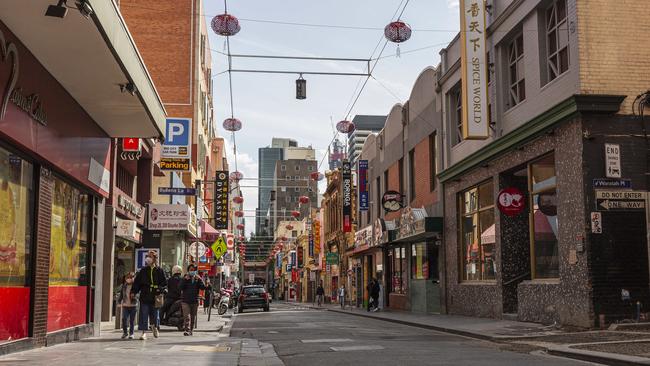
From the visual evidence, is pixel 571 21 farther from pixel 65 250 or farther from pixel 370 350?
pixel 65 250

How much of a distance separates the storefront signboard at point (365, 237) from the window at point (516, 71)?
18115 millimetres

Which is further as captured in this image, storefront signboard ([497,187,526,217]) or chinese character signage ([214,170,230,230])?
chinese character signage ([214,170,230,230])

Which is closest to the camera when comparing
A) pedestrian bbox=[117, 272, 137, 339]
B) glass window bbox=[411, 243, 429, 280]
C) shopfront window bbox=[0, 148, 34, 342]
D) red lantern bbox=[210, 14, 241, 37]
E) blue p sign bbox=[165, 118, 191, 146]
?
shopfront window bbox=[0, 148, 34, 342]

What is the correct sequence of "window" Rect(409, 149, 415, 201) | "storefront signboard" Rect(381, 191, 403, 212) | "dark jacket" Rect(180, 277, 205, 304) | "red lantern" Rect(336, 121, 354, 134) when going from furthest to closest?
"red lantern" Rect(336, 121, 354, 134) → "storefront signboard" Rect(381, 191, 403, 212) → "window" Rect(409, 149, 415, 201) → "dark jacket" Rect(180, 277, 205, 304)

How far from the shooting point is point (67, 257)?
1487cm

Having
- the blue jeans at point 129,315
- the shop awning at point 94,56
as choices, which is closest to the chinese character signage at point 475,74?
the shop awning at point 94,56

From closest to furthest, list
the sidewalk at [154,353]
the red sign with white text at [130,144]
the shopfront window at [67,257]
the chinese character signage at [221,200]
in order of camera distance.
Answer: the sidewalk at [154,353], the shopfront window at [67,257], the red sign with white text at [130,144], the chinese character signage at [221,200]

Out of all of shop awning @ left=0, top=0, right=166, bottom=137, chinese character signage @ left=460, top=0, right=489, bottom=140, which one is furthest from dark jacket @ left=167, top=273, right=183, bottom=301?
chinese character signage @ left=460, top=0, right=489, bottom=140

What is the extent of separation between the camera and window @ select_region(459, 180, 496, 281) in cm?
2280

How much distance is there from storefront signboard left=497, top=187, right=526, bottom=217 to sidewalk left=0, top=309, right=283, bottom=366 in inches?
→ 329

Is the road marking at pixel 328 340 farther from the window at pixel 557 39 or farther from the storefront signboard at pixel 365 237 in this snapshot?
the storefront signboard at pixel 365 237

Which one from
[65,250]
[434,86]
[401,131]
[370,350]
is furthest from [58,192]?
[401,131]

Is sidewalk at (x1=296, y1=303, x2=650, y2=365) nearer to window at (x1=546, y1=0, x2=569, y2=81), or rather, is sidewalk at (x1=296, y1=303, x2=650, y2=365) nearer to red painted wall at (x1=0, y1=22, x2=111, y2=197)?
window at (x1=546, y1=0, x2=569, y2=81)

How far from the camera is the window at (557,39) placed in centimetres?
1758
